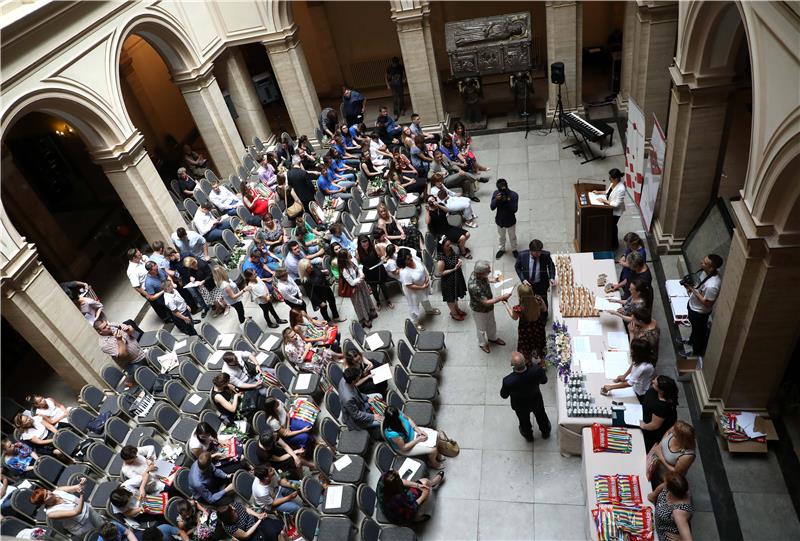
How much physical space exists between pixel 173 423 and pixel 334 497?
3.31 m

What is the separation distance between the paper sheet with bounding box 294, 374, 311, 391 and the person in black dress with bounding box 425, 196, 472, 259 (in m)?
3.74

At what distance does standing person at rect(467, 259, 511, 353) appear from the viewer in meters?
8.34

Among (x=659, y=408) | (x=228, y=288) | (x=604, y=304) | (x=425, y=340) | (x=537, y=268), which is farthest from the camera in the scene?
(x=228, y=288)

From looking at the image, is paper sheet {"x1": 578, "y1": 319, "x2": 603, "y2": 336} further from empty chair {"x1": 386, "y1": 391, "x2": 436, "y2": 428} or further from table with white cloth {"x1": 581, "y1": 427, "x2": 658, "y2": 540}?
empty chair {"x1": 386, "y1": 391, "x2": 436, "y2": 428}

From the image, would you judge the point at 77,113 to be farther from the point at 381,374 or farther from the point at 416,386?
the point at 416,386

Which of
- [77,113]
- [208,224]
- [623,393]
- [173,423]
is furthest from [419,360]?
[77,113]

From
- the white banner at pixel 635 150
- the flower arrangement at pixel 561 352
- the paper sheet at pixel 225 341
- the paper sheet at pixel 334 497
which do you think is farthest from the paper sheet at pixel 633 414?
the paper sheet at pixel 225 341

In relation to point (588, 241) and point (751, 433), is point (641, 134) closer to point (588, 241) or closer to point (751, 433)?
point (588, 241)

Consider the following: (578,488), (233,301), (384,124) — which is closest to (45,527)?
(233,301)

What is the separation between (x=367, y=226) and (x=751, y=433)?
25.4ft

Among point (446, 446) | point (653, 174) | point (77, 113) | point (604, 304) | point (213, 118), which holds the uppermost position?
point (77, 113)

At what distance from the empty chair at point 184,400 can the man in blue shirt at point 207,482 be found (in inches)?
64.7

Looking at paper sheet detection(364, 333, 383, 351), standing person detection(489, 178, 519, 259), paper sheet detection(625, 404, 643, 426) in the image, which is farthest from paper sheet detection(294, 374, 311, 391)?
paper sheet detection(625, 404, 643, 426)

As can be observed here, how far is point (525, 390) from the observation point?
7027mm
